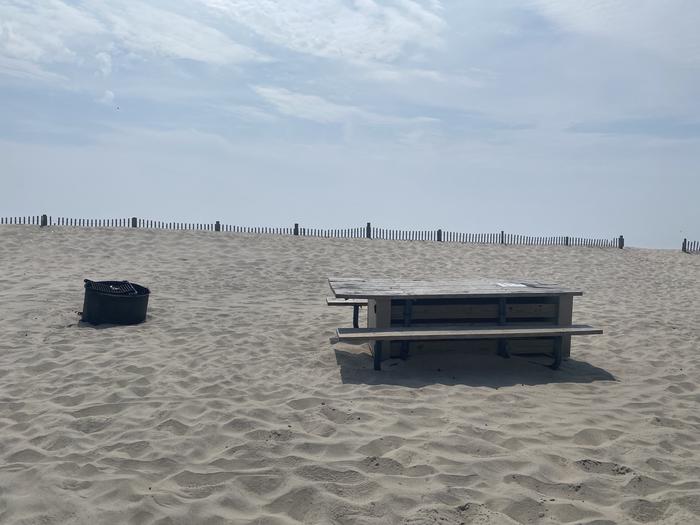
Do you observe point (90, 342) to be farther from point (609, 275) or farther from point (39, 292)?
point (609, 275)

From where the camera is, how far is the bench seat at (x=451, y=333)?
5.67m

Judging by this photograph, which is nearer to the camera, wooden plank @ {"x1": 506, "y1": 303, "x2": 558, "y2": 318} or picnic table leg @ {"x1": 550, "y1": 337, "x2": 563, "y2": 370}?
picnic table leg @ {"x1": 550, "y1": 337, "x2": 563, "y2": 370}

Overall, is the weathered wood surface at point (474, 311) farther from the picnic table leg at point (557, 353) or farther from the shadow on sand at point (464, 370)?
the picnic table leg at point (557, 353)

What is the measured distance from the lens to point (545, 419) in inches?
174

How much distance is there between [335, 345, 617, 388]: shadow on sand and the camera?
5480 mm

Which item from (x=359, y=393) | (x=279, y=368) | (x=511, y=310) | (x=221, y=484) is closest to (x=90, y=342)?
(x=279, y=368)

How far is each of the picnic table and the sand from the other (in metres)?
0.30

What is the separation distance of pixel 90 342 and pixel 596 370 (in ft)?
18.7

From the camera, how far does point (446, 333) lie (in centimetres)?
584

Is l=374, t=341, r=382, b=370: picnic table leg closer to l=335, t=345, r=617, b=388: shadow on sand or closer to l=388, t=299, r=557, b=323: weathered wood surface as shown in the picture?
l=335, t=345, r=617, b=388: shadow on sand

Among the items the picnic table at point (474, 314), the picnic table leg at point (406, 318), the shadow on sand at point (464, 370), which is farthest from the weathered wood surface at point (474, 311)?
the shadow on sand at point (464, 370)

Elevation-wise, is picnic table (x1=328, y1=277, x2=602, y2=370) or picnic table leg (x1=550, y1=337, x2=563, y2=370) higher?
picnic table (x1=328, y1=277, x2=602, y2=370)

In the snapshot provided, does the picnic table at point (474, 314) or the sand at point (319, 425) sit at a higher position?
the picnic table at point (474, 314)

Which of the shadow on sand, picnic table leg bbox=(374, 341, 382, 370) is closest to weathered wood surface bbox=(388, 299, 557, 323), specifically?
the shadow on sand
